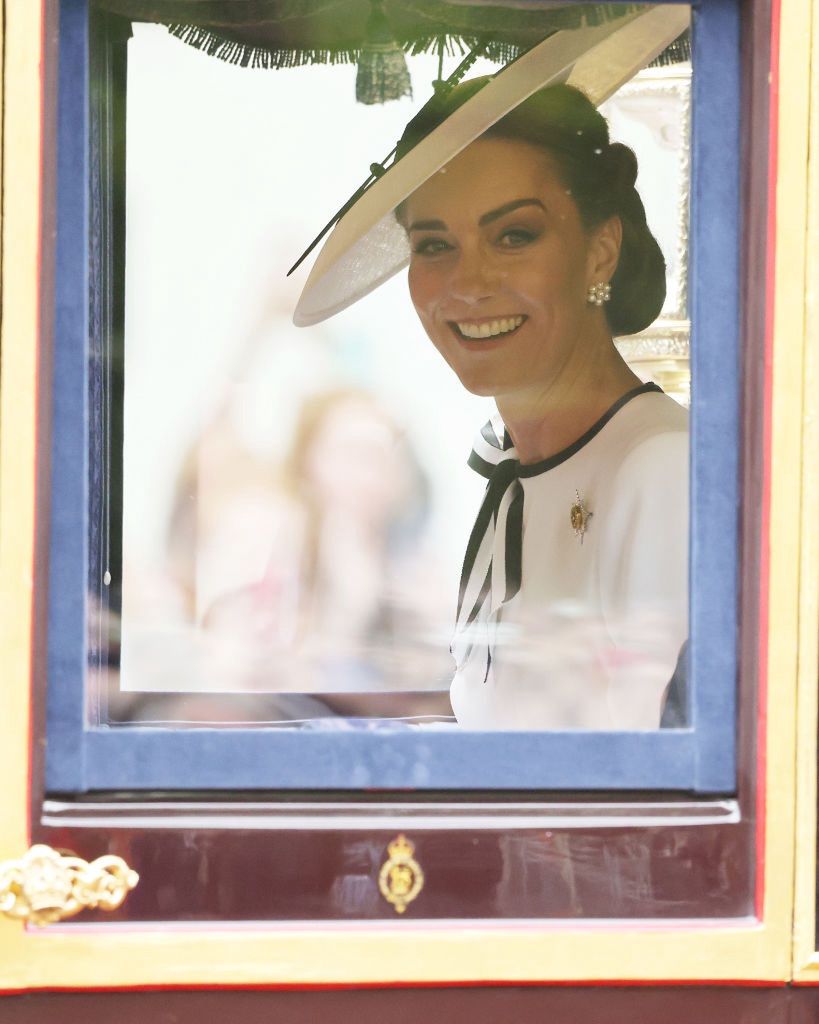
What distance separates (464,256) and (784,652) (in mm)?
1003

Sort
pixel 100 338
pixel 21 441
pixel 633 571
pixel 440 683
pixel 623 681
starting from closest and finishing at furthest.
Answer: pixel 21 441
pixel 623 681
pixel 633 571
pixel 100 338
pixel 440 683

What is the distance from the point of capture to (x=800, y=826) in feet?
3.61

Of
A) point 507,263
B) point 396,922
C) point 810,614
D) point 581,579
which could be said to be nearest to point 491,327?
point 507,263

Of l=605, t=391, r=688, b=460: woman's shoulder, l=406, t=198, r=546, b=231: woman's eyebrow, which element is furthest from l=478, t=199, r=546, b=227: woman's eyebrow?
l=605, t=391, r=688, b=460: woman's shoulder

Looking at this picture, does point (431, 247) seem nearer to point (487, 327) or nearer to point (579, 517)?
point (487, 327)

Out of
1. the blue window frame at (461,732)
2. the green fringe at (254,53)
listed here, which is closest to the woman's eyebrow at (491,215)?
the green fringe at (254,53)

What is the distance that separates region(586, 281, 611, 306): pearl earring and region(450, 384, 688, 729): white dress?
156 millimetres

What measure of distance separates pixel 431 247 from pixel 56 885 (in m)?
1.18

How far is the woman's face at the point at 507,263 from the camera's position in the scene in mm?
1845

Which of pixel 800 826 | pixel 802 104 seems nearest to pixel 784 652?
pixel 800 826

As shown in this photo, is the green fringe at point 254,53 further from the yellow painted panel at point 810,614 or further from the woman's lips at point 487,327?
the yellow painted panel at point 810,614

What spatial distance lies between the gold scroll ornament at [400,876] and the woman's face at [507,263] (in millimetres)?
989

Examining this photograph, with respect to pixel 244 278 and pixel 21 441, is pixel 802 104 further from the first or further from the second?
pixel 244 278

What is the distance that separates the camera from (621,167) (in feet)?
6.05
